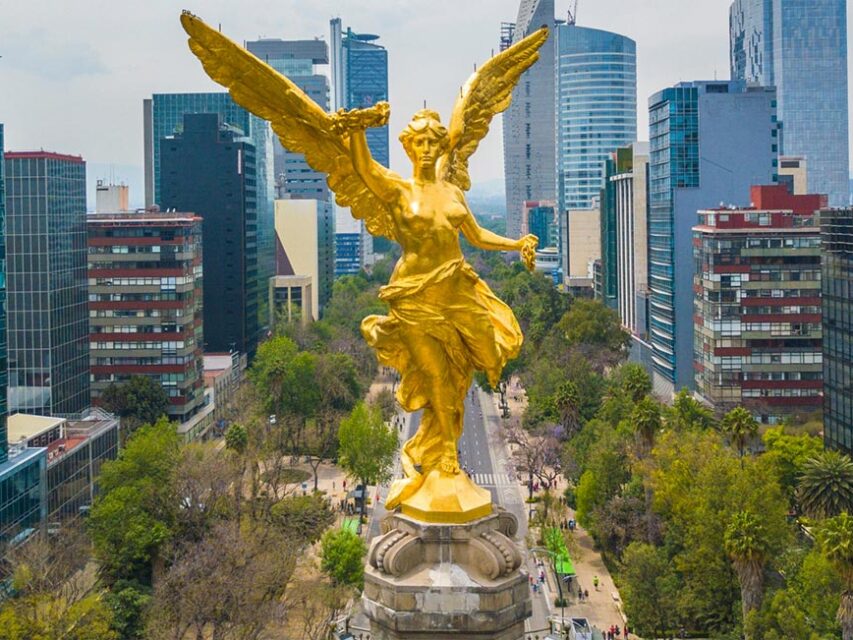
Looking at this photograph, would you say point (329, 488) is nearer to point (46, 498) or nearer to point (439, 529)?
point (46, 498)

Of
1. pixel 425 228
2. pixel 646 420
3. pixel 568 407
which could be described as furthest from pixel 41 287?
pixel 425 228

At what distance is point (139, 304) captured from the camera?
87375 mm

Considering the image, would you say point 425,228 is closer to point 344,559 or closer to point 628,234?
point 344,559

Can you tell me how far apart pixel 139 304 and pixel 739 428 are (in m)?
49.8

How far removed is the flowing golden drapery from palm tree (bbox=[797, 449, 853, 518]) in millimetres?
29987

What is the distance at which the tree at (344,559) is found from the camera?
178ft

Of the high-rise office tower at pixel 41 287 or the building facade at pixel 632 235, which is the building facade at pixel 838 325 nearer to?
the high-rise office tower at pixel 41 287

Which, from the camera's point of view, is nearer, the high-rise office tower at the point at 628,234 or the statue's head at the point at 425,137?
the statue's head at the point at 425,137

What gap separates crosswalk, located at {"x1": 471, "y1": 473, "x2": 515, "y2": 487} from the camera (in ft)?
266

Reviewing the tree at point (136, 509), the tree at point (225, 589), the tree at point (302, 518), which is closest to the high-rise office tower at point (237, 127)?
the tree at point (136, 509)

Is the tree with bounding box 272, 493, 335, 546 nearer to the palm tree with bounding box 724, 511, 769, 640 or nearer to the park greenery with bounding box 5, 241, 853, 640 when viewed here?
the park greenery with bounding box 5, 241, 853, 640

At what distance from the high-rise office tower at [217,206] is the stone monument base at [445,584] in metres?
97.0

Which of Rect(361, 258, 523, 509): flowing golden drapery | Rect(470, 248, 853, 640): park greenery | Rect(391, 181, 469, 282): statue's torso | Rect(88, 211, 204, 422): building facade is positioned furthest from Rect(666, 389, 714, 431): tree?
Rect(391, 181, 469, 282): statue's torso

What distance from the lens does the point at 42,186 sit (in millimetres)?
75188
